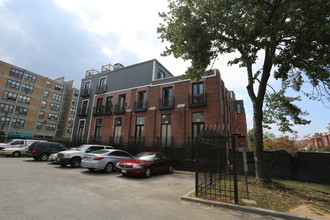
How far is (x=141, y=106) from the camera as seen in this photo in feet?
65.9

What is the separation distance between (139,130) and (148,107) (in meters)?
2.95

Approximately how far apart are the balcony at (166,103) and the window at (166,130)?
3.33 ft

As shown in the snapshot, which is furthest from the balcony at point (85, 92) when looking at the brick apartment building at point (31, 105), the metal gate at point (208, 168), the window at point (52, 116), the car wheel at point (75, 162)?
the window at point (52, 116)

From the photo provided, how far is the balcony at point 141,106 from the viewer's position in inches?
765

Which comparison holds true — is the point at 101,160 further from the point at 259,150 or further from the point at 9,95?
the point at 9,95

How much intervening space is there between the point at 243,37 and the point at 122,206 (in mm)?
8786

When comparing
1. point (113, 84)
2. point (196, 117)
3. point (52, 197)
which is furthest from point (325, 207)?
point (113, 84)

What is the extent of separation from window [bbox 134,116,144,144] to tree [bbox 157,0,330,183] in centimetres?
1074

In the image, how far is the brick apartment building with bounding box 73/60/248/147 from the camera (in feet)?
53.2

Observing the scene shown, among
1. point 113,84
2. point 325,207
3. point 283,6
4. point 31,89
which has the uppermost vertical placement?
point 31,89

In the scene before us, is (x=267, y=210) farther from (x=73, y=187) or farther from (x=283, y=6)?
(x=283, y=6)

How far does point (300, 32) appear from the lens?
715 centimetres

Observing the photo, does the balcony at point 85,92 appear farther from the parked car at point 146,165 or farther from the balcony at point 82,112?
the parked car at point 146,165

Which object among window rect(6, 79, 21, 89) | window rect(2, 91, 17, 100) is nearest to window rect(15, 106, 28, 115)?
window rect(2, 91, 17, 100)
